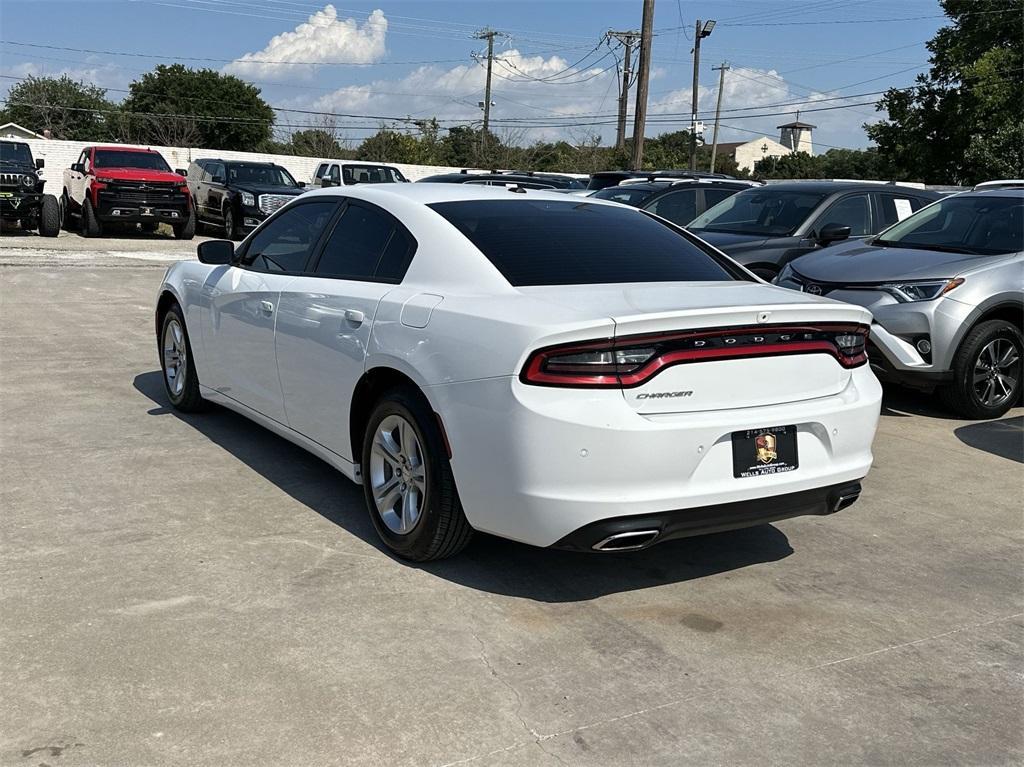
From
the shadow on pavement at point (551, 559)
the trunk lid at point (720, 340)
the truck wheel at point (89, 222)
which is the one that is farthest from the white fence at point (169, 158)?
the trunk lid at point (720, 340)

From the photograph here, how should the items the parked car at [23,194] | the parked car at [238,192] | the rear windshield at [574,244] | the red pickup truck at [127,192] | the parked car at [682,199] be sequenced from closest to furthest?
the rear windshield at [574,244], the parked car at [682,199], the parked car at [23,194], the red pickup truck at [127,192], the parked car at [238,192]

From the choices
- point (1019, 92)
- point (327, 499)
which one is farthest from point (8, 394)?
point (1019, 92)

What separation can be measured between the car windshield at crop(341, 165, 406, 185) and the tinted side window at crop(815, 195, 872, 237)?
49.6 feet

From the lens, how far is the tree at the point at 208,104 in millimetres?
72625

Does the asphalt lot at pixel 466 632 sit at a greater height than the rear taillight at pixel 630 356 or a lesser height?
lesser

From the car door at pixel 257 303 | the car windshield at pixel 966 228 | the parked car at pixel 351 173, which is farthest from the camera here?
the parked car at pixel 351 173

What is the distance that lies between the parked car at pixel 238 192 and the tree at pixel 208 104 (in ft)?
164

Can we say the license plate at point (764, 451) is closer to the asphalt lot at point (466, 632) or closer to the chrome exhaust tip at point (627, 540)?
the chrome exhaust tip at point (627, 540)

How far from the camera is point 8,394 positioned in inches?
283

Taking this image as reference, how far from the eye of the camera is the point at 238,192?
22.3 metres

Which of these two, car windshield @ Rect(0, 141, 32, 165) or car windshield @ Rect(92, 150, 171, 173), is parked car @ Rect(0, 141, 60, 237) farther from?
car windshield @ Rect(92, 150, 171, 173)

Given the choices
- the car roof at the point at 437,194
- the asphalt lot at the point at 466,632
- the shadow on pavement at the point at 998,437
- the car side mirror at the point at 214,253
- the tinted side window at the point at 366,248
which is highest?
the car roof at the point at 437,194

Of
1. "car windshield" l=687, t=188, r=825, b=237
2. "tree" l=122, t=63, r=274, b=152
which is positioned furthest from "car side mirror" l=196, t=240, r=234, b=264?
"tree" l=122, t=63, r=274, b=152

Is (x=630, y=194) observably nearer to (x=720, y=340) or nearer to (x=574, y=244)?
(x=574, y=244)
